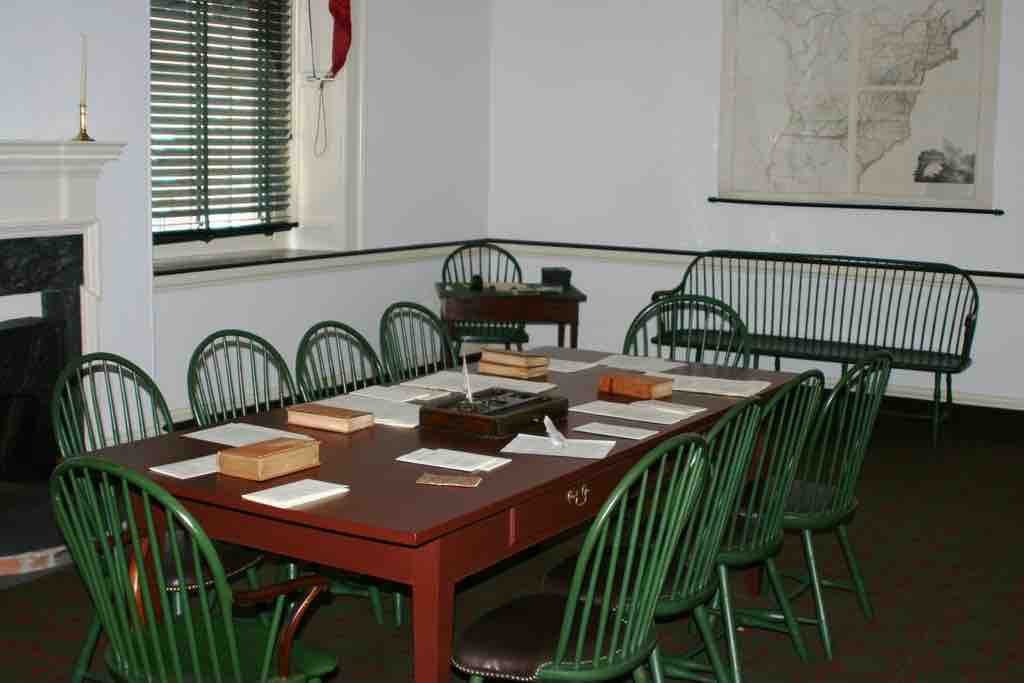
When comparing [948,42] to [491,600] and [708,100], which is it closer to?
[708,100]

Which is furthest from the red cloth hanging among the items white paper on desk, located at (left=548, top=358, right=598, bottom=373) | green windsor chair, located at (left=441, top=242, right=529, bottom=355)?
white paper on desk, located at (left=548, top=358, right=598, bottom=373)

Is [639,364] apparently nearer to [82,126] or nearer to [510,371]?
[510,371]

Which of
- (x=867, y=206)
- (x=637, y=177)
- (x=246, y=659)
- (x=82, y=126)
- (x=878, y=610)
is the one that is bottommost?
(x=878, y=610)

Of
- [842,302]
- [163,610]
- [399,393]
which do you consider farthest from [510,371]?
[842,302]

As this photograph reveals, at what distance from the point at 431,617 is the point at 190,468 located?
77 centimetres

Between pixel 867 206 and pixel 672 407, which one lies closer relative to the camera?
pixel 672 407

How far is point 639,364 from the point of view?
4668 mm

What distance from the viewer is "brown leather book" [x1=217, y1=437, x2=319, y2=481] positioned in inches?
119

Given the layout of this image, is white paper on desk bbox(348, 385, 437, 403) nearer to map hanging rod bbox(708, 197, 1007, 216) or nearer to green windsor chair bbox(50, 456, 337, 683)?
green windsor chair bbox(50, 456, 337, 683)

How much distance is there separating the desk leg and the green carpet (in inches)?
38.7

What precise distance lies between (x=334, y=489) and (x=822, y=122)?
5.14 metres

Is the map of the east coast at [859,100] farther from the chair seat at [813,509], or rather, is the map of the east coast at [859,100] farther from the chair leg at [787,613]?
the chair leg at [787,613]

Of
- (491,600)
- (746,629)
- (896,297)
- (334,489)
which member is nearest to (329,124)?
(896,297)

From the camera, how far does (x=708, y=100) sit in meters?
7.72
